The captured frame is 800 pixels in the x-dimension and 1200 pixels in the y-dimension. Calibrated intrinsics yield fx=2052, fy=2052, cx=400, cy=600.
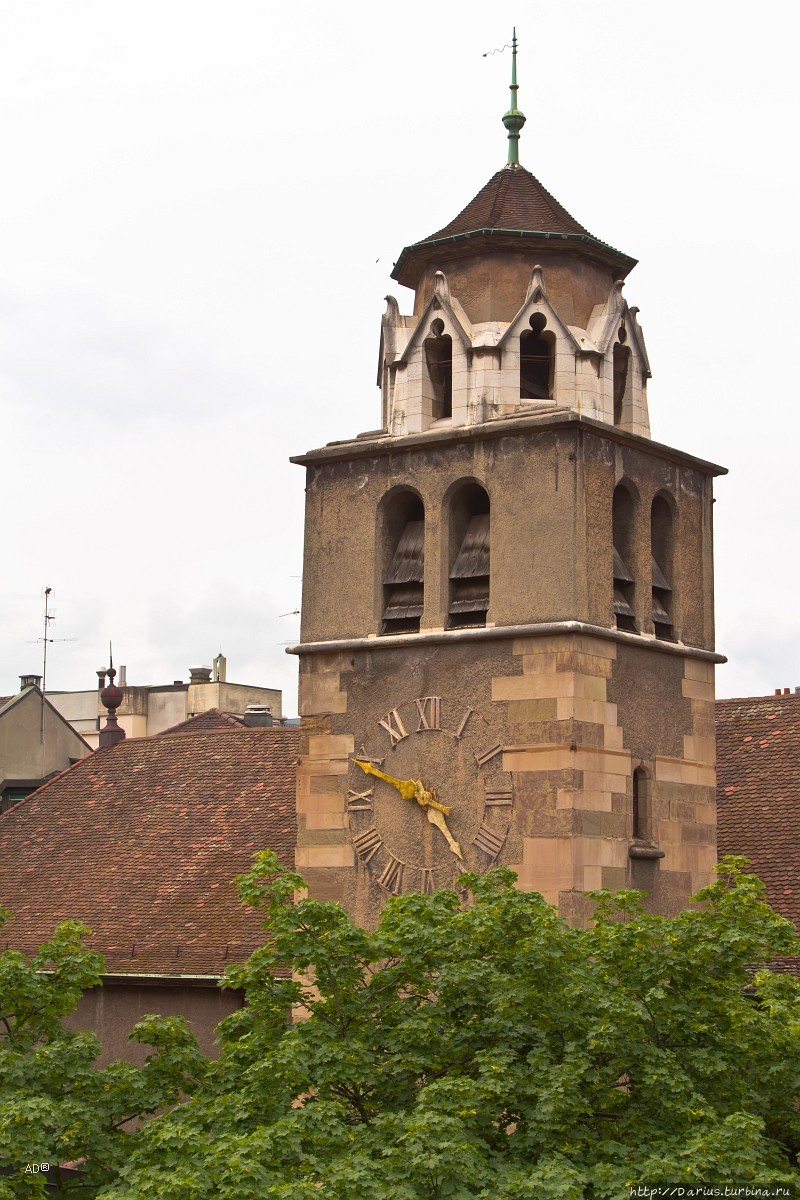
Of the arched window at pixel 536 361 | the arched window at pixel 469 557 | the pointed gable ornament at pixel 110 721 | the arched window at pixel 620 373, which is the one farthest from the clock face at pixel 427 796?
the pointed gable ornament at pixel 110 721

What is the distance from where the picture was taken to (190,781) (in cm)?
3353

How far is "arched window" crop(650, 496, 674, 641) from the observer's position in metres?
23.7

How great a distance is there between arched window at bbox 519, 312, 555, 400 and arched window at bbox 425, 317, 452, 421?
0.87 meters

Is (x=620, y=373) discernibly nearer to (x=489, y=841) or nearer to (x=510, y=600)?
(x=510, y=600)

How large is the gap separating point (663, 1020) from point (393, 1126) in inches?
100

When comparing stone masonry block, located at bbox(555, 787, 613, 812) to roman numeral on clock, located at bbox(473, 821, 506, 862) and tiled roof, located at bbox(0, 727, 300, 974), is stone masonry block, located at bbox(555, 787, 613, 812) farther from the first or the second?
tiled roof, located at bbox(0, 727, 300, 974)

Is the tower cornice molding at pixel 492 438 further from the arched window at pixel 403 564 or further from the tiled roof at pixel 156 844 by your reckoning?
the tiled roof at pixel 156 844

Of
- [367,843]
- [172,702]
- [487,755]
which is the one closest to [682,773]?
[487,755]

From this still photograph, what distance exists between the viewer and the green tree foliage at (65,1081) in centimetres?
1698

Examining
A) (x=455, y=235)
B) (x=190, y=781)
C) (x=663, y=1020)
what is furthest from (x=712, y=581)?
(x=190, y=781)

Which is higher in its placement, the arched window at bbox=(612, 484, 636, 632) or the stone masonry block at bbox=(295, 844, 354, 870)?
the arched window at bbox=(612, 484, 636, 632)

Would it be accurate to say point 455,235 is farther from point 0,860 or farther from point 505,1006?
point 0,860

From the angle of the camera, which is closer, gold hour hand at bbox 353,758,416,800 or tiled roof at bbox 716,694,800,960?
gold hour hand at bbox 353,758,416,800

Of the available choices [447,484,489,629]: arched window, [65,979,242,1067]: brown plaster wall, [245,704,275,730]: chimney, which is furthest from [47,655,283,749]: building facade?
[447,484,489,629]: arched window
